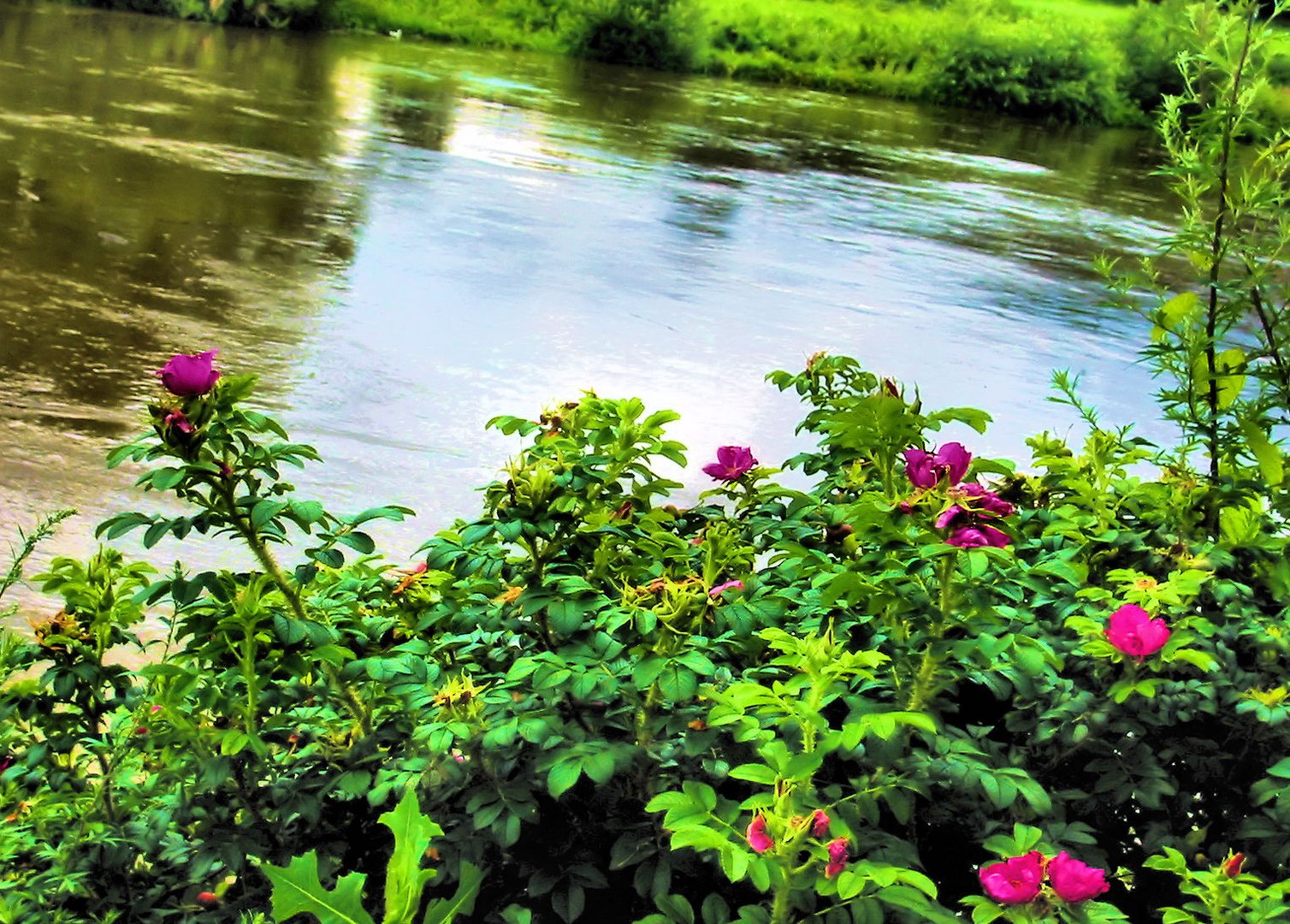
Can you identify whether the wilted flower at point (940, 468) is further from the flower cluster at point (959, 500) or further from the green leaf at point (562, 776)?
the green leaf at point (562, 776)

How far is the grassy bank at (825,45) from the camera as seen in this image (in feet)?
77.1

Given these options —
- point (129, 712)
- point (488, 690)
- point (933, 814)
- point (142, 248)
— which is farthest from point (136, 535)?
point (142, 248)

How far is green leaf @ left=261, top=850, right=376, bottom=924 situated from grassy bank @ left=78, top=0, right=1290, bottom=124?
68.8ft

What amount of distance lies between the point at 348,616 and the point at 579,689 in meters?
0.54

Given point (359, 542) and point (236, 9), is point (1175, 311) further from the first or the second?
point (236, 9)

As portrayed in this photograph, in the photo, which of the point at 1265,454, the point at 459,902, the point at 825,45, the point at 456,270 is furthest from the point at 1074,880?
the point at 825,45

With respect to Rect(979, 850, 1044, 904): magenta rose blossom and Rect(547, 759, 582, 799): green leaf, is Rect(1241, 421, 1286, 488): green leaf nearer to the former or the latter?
Rect(979, 850, 1044, 904): magenta rose blossom

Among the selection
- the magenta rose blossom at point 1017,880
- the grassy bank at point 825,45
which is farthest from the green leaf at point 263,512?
the grassy bank at point 825,45

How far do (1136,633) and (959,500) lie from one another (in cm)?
35

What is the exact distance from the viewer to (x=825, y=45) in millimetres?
26531

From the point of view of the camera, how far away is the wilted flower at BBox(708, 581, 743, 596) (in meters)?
1.82

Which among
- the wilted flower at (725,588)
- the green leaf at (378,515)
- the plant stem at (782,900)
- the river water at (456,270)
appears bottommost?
the river water at (456,270)

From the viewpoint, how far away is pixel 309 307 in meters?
6.29

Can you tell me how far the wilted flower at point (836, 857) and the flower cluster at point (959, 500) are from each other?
0.39 meters
